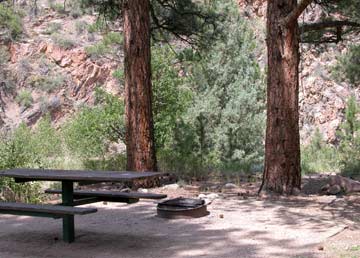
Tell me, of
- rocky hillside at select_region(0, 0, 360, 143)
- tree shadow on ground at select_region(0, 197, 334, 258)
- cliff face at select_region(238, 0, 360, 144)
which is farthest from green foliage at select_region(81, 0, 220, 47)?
cliff face at select_region(238, 0, 360, 144)

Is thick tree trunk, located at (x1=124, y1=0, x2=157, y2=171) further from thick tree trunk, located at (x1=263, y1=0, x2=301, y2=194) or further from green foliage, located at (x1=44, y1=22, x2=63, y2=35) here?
green foliage, located at (x1=44, y1=22, x2=63, y2=35)

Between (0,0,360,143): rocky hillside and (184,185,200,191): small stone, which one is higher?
(0,0,360,143): rocky hillside

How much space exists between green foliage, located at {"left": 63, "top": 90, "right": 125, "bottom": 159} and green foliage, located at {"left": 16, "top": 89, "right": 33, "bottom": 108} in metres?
15.6

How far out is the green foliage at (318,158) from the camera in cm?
1371

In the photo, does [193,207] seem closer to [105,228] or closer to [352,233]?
[105,228]

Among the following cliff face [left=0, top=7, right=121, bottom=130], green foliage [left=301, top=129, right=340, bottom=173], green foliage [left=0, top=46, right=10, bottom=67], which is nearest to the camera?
green foliage [left=301, top=129, right=340, bottom=173]

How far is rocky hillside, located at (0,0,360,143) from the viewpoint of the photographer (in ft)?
97.4

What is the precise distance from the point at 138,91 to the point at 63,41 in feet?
76.7

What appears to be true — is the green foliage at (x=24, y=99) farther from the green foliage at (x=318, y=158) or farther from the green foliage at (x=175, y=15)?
the green foliage at (x=175, y=15)

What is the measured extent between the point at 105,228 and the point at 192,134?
10257 mm

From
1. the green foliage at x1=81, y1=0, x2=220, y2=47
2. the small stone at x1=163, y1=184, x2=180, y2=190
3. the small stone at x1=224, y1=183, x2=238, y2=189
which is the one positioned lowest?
the small stone at x1=224, y1=183, x2=238, y2=189

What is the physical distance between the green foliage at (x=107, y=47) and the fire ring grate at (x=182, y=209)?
709 inches

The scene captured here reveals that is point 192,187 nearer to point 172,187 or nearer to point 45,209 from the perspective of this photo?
point 172,187

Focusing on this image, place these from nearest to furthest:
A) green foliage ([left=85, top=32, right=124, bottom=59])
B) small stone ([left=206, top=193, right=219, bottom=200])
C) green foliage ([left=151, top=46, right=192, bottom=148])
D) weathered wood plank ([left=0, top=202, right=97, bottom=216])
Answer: weathered wood plank ([left=0, top=202, right=97, bottom=216]) → small stone ([left=206, top=193, right=219, bottom=200]) → green foliage ([left=151, top=46, right=192, bottom=148]) → green foliage ([left=85, top=32, right=124, bottom=59])
